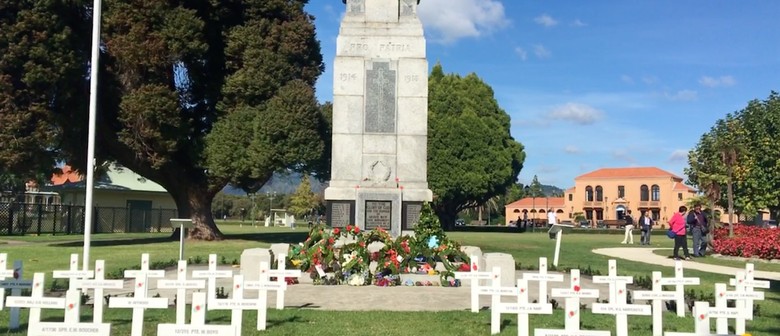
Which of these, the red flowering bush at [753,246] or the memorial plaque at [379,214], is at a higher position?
the memorial plaque at [379,214]

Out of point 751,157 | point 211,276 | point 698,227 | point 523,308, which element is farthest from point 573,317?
point 751,157

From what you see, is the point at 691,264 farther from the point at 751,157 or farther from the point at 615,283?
the point at 751,157

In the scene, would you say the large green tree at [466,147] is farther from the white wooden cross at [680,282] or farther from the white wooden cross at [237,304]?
the white wooden cross at [237,304]

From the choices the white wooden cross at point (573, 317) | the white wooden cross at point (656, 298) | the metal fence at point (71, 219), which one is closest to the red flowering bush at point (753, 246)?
the white wooden cross at point (656, 298)

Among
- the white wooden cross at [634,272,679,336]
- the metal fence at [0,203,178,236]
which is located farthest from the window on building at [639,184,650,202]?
the white wooden cross at [634,272,679,336]

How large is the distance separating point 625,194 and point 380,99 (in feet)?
296

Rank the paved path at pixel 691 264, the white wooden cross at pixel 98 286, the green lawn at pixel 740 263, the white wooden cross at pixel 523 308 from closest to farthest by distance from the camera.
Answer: the white wooden cross at pixel 523 308 < the white wooden cross at pixel 98 286 < the paved path at pixel 691 264 < the green lawn at pixel 740 263

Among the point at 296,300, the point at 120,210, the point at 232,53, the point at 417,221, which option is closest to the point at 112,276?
the point at 296,300

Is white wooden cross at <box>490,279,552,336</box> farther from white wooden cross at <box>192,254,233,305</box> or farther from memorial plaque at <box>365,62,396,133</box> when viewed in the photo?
memorial plaque at <box>365,62,396,133</box>

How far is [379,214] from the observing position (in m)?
17.4

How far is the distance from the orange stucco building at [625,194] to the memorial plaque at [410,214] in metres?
82.1

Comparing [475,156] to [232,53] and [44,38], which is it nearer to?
[232,53]

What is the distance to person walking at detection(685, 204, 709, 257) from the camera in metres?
24.0

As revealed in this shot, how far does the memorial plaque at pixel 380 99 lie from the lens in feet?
58.7
